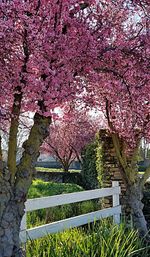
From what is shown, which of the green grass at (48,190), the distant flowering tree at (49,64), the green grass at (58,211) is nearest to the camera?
the distant flowering tree at (49,64)

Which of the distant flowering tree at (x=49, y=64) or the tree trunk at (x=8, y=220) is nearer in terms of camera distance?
the distant flowering tree at (x=49, y=64)

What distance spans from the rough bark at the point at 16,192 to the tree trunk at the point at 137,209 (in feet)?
8.86

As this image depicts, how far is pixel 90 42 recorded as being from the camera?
3471 millimetres

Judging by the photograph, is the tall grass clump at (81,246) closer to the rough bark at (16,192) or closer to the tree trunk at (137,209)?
the rough bark at (16,192)

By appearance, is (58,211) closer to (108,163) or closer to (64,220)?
(108,163)

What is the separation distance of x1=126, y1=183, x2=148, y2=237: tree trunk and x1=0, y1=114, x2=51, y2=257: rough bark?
2701 mm

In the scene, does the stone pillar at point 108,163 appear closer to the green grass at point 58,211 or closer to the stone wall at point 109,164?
the stone wall at point 109,164

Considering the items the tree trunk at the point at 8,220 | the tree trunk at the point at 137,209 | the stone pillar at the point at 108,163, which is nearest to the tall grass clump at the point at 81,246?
the tree trunk at the point at 8,220

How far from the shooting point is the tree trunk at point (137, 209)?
570 cm

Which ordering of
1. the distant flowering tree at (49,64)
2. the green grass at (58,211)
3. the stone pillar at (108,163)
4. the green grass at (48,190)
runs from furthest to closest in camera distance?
the green grass at (48,190) < the stone pillar at (108,163) < the green grass at (58,211) < the distant flowering tree at (49,64)

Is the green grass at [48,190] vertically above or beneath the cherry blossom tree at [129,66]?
beneath

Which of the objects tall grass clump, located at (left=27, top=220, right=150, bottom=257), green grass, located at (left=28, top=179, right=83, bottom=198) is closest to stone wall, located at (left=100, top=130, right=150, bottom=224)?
green grass, located at (left=28, top=179, right=83, bottom=198)

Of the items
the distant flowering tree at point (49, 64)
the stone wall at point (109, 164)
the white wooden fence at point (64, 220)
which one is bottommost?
the white wooden fence at point (64, 220)

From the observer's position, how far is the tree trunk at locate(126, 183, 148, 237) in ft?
18.7
